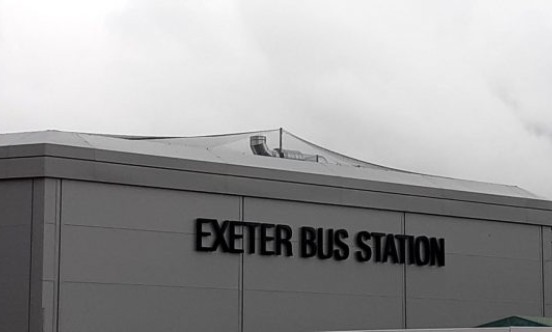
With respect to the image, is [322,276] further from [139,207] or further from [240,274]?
[139,207]

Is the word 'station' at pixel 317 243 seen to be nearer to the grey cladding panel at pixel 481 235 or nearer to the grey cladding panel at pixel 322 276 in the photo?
the grey cladding panel at pixel 322 276

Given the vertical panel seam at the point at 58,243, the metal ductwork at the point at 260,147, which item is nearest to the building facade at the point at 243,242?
the vertical panel seam at the point at 58,243

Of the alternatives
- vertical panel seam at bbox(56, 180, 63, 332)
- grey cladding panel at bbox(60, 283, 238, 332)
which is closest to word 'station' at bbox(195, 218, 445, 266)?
grey cladding panel at bbox(60, 283, 238, 332)

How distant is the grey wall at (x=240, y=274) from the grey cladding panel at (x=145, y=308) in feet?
0.08

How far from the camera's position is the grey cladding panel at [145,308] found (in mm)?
26297

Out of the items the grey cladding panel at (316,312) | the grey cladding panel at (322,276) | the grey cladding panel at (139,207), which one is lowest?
the grey cladding panel at (316,312)

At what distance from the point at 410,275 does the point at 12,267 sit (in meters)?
11.3

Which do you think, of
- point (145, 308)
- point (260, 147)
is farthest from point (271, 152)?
point (145, 308)

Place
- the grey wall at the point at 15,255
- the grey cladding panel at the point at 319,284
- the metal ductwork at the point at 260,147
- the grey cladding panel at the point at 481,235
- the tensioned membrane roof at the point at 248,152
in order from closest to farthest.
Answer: the grey wall at the point at 15,255 < the tensioned membrane roof at the point at 248,152 < the grey cladding panel at the point at 319,284 < the metal ductwork at the point at 260,147 < the grey cladding panel at the point at 481,235

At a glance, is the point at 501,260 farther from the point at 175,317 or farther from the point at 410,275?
the point at 175,317

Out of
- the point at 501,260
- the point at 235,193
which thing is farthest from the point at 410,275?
the point at 235,193

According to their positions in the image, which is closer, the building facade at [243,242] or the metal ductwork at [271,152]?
the building facade at [243,242]

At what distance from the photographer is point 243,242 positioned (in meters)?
29.2

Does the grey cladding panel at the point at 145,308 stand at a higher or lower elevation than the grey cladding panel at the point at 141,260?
lower
